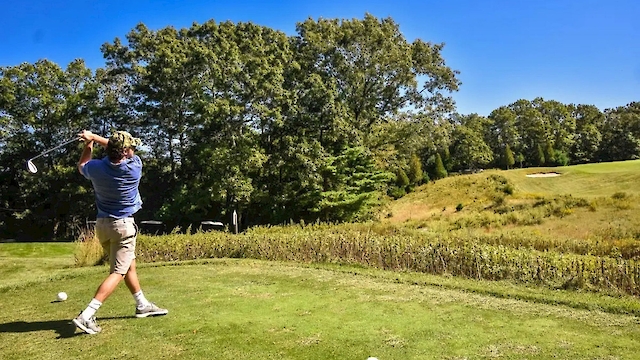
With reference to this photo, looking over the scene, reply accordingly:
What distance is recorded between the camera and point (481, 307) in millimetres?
4953

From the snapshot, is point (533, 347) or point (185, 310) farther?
point (185, 310)

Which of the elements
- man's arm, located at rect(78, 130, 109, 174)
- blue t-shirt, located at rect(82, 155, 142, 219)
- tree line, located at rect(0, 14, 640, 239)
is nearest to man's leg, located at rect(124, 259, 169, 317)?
blue t-shirt, located at rect(82, 155, 142, 219)

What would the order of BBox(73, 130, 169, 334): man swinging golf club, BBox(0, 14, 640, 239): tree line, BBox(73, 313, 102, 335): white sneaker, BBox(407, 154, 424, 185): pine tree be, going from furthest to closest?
BBox(407, 154, 424, 185): pine tree → BBox(0, 14, 640, 239): tree line → BBox(73, 130, 169, 334): man swinging golf club → BBox(73, 313, 102, 335): white sneaker

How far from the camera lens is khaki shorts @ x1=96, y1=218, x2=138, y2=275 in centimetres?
430

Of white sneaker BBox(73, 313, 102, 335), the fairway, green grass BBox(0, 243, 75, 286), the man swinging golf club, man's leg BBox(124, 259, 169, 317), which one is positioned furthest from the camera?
green grass BBox(0, 243, 75, 286)

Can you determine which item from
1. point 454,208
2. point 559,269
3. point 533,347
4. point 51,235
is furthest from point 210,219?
point 533,347

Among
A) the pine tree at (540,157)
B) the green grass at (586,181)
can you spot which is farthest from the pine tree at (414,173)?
the pine tree at (540,157)

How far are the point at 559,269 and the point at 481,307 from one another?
269 cm

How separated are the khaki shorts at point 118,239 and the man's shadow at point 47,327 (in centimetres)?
61

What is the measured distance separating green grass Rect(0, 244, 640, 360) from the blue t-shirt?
1060 millimetres

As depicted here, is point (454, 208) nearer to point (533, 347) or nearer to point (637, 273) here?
point (637, 273)

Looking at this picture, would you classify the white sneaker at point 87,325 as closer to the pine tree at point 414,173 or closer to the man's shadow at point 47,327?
the man's shadow at point 47,327

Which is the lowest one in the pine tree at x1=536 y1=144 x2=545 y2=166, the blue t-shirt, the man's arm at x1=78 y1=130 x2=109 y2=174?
the blue t-shirt

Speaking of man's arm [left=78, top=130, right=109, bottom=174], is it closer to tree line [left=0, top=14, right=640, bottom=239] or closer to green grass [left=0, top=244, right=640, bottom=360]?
green grass [left=0, top=244, right=640, bottom=360]
